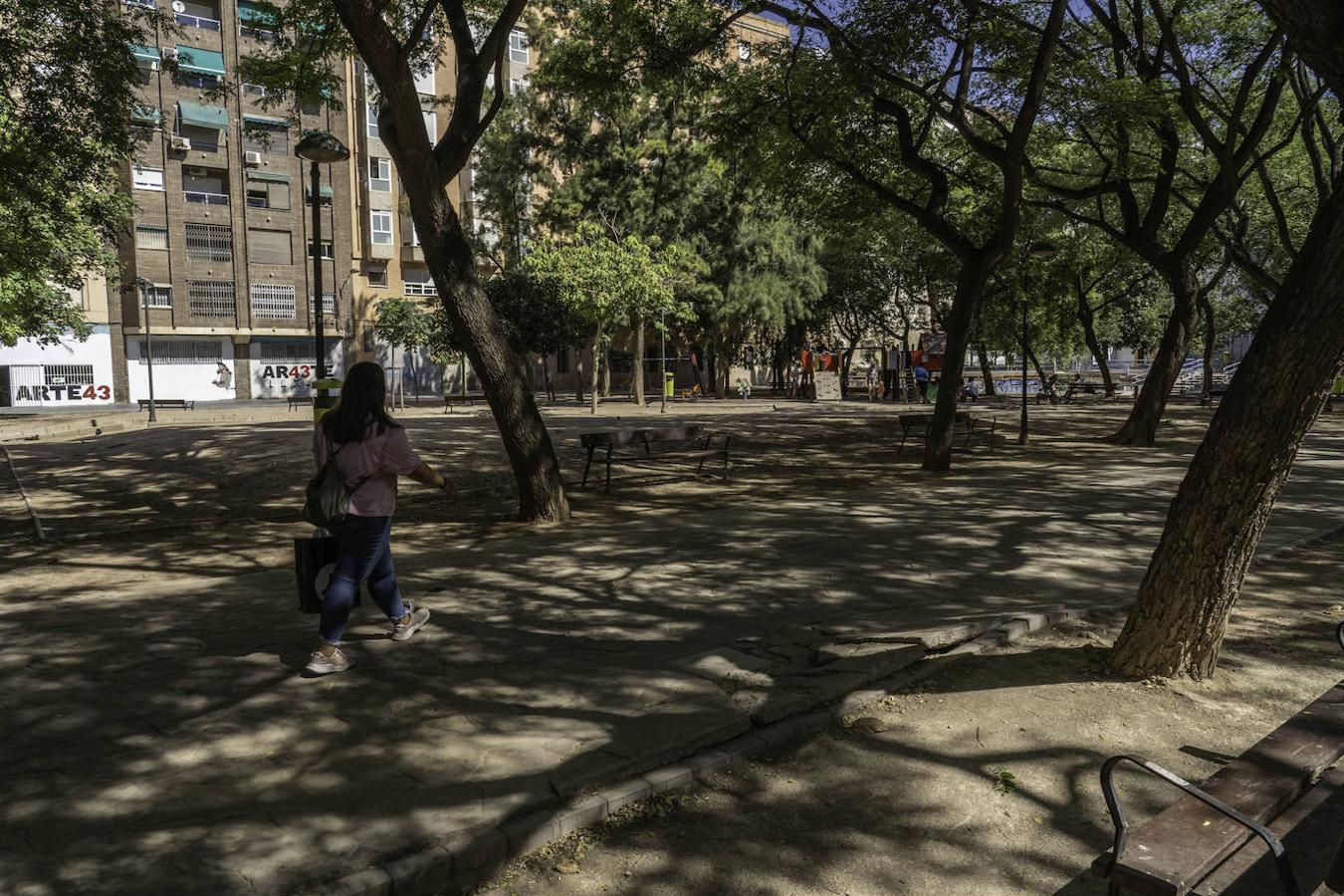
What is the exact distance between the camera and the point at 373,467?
4.52 metres

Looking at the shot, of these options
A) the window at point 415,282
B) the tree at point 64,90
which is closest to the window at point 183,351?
the window at point 415,282

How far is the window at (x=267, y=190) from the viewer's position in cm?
4431

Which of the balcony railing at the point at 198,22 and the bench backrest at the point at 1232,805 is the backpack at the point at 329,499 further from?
the balcony railing at the point at 198,22

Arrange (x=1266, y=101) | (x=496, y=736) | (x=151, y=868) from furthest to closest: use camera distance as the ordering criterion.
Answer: (x=1266, y=101) < (x=496, y=736) < (x=151, y=868)

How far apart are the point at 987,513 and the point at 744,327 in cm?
2896

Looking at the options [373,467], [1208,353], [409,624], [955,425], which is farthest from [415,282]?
[373,467]

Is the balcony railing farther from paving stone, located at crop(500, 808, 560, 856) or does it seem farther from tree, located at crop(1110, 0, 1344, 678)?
paving stone, located at crop(500, 808, 560, 856)

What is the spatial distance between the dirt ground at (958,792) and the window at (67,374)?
47662 mm

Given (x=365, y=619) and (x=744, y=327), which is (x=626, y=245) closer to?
(x=744, y=327)

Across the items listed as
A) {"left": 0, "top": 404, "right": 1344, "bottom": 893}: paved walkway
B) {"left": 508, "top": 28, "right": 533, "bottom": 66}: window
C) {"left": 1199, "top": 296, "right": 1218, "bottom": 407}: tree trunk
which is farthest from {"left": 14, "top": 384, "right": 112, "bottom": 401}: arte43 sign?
{"left": 1199, "top": 296, "right": 1218, "bottom": 407}: tree trunk

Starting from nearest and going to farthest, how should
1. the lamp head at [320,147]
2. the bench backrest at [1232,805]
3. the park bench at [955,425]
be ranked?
the bench backrest at [1232,805] → the lamp head at [320,147] → the park bench at [955,425]

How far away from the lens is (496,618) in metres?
5.61

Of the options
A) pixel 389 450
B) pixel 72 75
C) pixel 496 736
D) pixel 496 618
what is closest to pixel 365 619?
pixel 496 618

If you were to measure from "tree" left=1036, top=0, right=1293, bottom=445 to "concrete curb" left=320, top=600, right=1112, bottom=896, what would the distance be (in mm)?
11957
